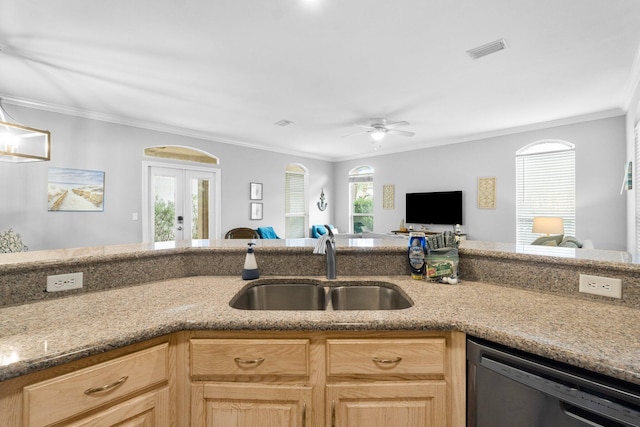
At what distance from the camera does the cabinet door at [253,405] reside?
1.04m

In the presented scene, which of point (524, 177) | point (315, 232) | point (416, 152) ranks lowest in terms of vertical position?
point (315, 232)

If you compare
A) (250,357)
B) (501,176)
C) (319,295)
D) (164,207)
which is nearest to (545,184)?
(501,176)

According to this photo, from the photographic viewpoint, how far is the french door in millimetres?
4949

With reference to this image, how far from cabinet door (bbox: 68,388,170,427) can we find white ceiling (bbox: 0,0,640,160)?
2.28 m

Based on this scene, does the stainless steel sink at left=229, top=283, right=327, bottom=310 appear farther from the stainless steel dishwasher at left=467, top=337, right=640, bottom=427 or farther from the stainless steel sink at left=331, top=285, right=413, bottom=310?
the stainless steel dishwasher at left=467, top=337, right=640, bottom=427

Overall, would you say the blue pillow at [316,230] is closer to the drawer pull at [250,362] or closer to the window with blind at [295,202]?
the window with blind at [295,202]

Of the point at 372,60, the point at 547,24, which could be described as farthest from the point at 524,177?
the point at 372,60

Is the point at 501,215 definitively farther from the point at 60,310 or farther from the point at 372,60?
the point at 60,310

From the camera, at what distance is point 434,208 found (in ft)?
20.2

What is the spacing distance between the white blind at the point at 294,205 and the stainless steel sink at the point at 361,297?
18.6 ft

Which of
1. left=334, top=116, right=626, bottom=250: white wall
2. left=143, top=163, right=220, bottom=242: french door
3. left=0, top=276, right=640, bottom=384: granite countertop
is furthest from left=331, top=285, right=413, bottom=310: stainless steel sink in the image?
left=334, top=116, right=626, bottom=250: white wall

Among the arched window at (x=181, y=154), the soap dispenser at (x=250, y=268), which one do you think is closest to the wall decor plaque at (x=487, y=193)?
the arched window at (x=181, y=154)

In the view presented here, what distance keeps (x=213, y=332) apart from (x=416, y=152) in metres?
6.26

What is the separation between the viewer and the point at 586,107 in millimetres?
4125
